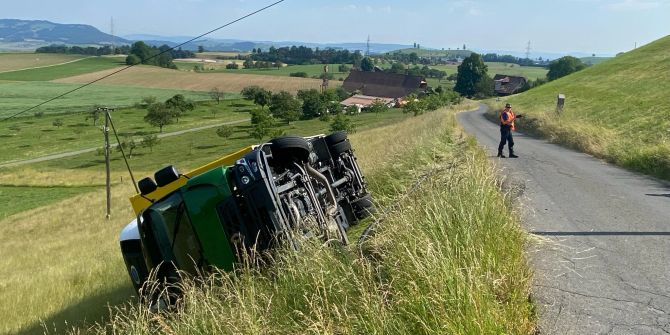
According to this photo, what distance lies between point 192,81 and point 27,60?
61.6 metres

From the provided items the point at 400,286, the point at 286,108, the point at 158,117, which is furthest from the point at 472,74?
the point at 400,286

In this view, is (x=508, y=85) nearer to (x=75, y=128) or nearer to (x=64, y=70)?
(x=75, y=128)

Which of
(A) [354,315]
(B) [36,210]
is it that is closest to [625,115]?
Answer: (A) [354,315]

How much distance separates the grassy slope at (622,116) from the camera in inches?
521

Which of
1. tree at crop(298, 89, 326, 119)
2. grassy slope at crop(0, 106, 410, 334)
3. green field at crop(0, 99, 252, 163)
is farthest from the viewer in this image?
tree at crop(298, 89, 326, 119)

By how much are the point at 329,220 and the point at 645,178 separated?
824 cm

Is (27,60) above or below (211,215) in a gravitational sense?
above

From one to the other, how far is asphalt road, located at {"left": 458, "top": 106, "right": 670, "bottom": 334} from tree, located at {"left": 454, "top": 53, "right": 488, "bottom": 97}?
111379 millimetres

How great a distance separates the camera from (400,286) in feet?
13.0

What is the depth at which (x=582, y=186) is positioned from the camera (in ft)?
32.6

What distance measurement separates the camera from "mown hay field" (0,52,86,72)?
456ft

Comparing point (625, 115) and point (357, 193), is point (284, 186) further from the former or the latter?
point (625, 115)

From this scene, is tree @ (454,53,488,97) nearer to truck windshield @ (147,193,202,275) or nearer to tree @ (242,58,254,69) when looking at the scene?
tree @ (242,58,254,69)

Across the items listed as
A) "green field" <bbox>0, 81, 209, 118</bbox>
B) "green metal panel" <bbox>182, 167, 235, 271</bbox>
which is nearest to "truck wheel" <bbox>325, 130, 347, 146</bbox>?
"green metal panel" <bbox>182, 167, 235, 271</bbox>
